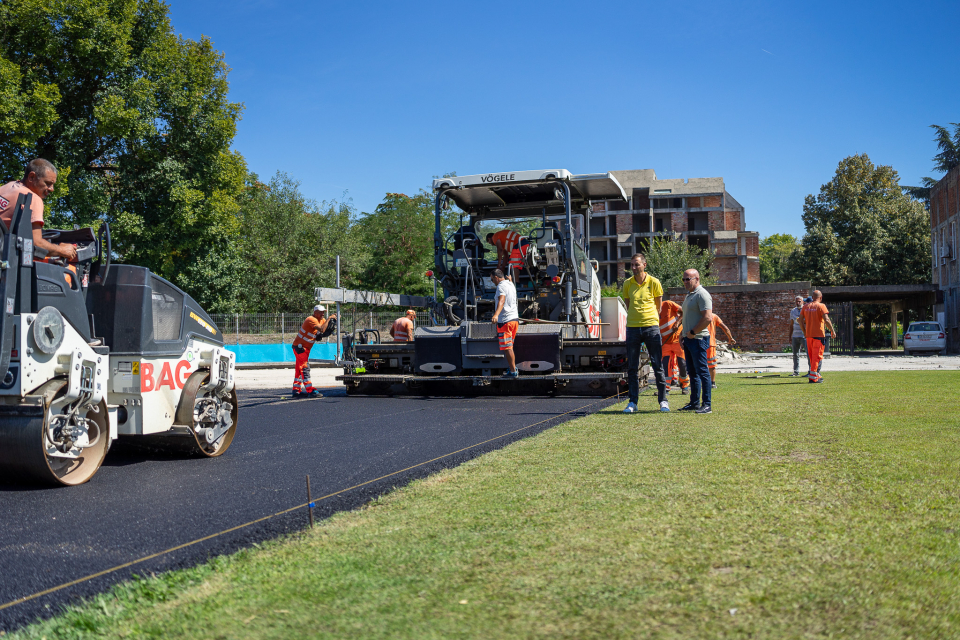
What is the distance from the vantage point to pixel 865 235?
168 feet

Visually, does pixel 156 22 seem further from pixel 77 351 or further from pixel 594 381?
pixel 77 351

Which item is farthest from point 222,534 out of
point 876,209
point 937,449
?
point 876,209

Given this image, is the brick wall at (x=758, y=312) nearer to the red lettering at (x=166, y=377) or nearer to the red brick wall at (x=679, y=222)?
the red lettering at (x=166, y=377)

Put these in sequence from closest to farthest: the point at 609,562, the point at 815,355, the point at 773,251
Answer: the point at 609,562 → the point at 815,355 → the point at 773,251

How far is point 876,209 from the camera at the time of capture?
5397 centimetres

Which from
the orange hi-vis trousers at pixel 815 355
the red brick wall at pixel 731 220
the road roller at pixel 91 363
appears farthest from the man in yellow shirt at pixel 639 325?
the red brick wall at pixel 731 220

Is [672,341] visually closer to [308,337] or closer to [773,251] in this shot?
[308,337]

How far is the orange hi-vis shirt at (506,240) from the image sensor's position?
1205 centimetres

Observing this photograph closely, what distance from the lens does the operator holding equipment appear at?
4.77 m

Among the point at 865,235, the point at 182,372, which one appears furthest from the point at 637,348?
the point at 865,235

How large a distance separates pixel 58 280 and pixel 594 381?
7.84m

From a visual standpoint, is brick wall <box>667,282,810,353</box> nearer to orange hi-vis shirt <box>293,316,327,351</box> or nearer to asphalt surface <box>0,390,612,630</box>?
orange hi-vis shirt <box>293,316,327,351</box>

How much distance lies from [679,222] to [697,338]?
70.2 m

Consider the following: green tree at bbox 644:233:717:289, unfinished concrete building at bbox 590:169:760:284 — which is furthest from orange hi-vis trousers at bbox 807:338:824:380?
unfinished concrete building at bbox 590:169:760:284
